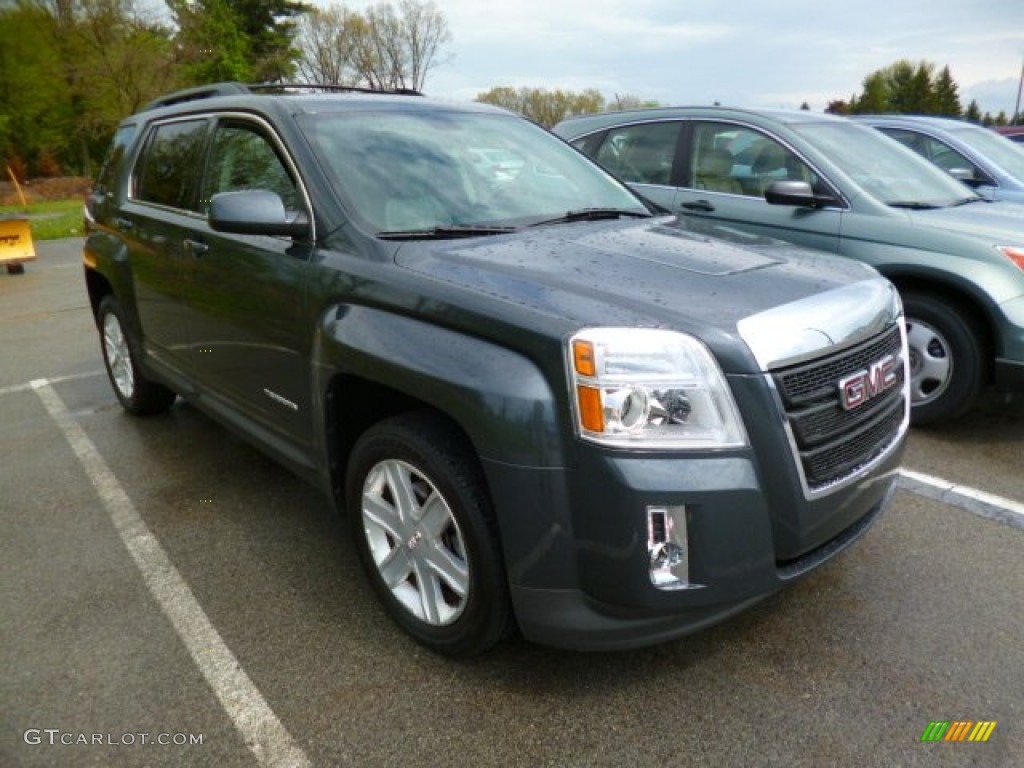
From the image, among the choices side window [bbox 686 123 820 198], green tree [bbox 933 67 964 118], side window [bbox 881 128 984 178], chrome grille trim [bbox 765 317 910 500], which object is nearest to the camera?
chrome grille trim [bbox 765 317 910 500]

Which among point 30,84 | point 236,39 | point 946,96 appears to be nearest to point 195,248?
point 236,39

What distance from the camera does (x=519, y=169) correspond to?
130 inches

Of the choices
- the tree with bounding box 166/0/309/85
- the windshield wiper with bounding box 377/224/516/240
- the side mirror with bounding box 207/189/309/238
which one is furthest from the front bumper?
the tree with bounding box 166/0/309/85

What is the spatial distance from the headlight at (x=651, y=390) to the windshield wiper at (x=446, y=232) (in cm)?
92

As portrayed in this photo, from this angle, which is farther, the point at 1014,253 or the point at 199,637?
the point at 1014,253

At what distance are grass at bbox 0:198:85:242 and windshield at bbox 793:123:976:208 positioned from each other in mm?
15365

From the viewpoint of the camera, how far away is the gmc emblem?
222 cm

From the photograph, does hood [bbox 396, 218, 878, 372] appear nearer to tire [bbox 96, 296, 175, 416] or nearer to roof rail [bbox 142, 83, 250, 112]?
roof rail [bbox 142, 83, 250, 112]

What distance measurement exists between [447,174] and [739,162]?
3000 millimetres

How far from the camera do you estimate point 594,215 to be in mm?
3154

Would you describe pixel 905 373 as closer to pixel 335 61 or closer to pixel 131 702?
pixel 131 702

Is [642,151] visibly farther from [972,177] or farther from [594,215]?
[972,177]

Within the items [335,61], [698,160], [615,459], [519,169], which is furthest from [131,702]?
[335,61]

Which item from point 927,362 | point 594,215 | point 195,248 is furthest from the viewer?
point 927,362
